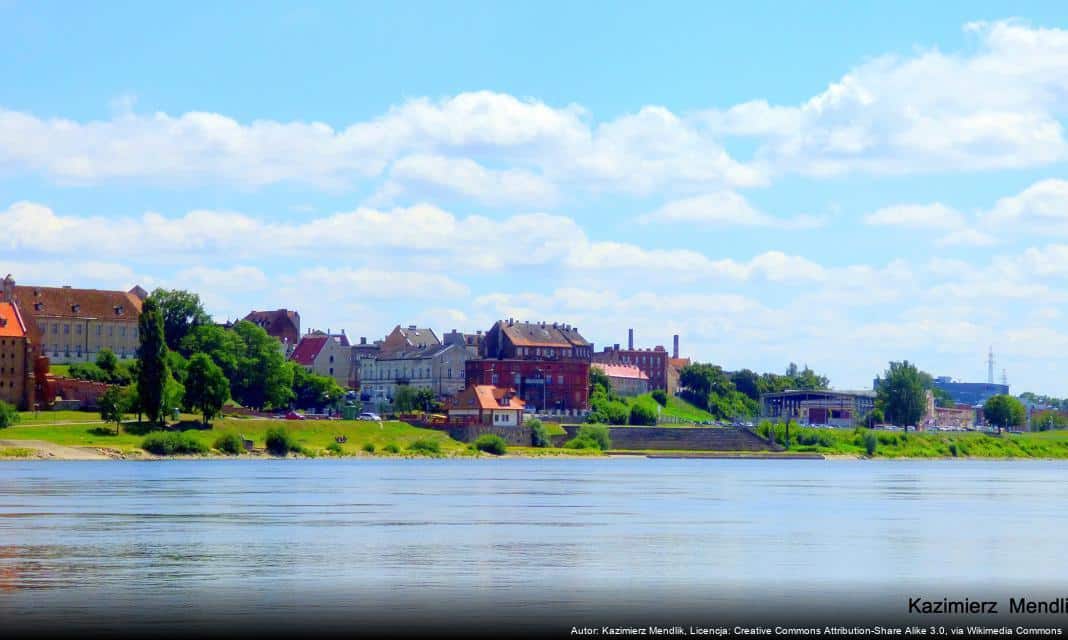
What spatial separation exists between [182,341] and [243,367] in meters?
8.32

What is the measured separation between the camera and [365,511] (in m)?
60.0

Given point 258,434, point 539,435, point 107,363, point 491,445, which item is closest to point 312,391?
point 107,363

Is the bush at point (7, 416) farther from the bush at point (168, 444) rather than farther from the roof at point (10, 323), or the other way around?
the roof at point (10, 323)

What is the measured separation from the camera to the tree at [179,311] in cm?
18175

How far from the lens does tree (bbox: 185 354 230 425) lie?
142 meters

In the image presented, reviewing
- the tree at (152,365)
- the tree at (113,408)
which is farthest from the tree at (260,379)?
the tree at (152,365)

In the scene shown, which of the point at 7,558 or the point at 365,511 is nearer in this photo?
the point at 7,558

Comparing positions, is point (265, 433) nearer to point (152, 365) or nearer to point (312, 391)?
point (152, 365)

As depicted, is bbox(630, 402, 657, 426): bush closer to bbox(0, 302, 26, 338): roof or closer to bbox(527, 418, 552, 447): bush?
bbox(527, 418, 552, 447): bush

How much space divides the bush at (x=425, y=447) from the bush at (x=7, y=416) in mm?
38362

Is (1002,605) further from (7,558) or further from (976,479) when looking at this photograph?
(976,479)

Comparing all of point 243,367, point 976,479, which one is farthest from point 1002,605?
point 243,367

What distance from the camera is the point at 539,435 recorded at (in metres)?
175

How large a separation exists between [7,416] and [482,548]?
102m
